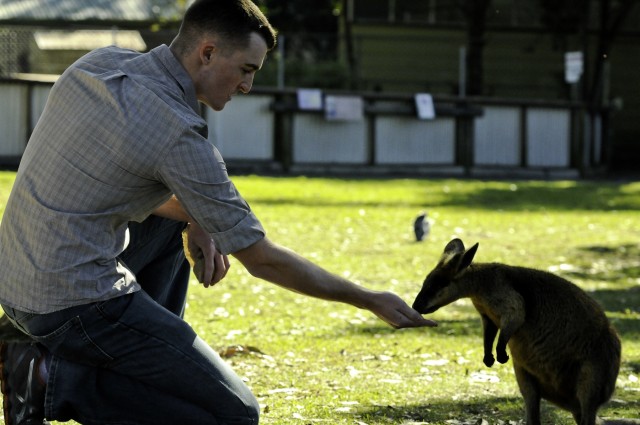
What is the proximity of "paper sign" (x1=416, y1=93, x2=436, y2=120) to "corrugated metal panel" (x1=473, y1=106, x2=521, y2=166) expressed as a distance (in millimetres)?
1044

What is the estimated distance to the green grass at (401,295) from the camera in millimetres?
5508

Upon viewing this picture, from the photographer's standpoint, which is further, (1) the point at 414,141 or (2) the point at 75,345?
(1) the point at 414,141

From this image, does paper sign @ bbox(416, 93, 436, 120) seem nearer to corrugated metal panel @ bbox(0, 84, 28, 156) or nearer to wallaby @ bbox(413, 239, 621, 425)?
corrugated metal panel @ bbox(0, 84, 28, 156)

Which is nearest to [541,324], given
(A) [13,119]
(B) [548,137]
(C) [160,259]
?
(C) [160,259]

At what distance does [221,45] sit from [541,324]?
1.75 metres

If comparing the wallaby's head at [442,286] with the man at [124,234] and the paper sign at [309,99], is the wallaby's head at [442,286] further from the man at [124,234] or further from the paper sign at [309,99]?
the paper sign at [309,99]

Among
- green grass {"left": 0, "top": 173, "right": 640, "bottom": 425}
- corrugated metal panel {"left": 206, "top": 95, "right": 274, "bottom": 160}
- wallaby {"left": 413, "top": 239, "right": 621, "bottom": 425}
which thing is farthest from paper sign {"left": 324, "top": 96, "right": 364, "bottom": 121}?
wallaby {"left": 413, "top": 239, "right": 621, "bottom": 425}

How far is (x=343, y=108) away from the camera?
21.5 m

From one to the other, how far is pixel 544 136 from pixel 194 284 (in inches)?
595

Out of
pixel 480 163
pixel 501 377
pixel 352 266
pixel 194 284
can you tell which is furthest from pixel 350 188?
pixel 501 377

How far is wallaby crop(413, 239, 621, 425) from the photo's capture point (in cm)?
453

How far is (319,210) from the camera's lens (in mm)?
14422

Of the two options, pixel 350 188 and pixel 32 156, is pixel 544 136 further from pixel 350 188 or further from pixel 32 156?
pixel 32 156

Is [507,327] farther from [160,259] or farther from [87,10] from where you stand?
[87,10]
